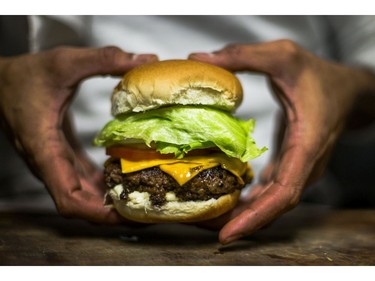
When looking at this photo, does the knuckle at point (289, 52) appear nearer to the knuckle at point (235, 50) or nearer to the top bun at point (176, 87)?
the knuckle at point (235, 50)

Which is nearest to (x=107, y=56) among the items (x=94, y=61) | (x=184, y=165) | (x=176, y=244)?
(x=94, y=61)

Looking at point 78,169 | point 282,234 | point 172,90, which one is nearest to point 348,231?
point 282,234

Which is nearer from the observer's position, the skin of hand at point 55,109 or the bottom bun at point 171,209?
the bottom bun at point 171,209

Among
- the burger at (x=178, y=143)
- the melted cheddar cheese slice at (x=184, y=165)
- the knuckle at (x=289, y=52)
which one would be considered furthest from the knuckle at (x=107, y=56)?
the knuckle at (x=289, y=52)

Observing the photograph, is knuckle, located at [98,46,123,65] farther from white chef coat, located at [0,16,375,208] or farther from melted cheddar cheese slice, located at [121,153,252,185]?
white chef coat, located at [0,16,375,208]

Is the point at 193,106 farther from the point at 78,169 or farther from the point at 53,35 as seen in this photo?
the point at 53,35
